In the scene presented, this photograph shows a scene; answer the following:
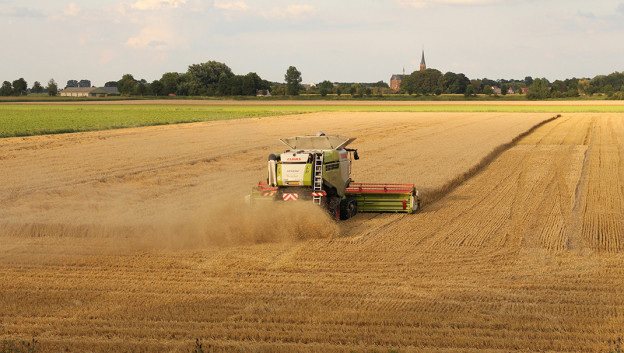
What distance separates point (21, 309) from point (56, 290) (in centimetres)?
90

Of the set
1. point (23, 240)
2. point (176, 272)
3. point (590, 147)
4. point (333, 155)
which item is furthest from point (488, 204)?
point (590, 147)

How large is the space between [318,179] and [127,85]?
160 meters

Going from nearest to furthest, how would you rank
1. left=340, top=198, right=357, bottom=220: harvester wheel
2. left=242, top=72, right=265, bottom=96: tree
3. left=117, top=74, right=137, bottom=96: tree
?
left=340, top=198, right=357, bottom=220: harvester wheel
left=242, top=72, right=265, bottom=96: tree
left=117, top=74, right=137, bottom=96: tree

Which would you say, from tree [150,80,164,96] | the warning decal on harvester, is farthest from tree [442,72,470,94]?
the warning decal on harvester

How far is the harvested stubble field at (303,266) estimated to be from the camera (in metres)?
8.07

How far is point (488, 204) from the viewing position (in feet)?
57.3

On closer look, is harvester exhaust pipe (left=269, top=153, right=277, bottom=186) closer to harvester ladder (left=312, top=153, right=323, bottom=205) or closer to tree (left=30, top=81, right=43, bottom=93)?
harvester ladder (left=312, top=153, right=323, bottom=205)

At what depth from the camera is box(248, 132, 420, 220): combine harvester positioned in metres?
13.8

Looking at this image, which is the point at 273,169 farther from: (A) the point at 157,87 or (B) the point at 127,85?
(B) the point at 127,85

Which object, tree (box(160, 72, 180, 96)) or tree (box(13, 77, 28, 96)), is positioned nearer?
tree (box(160, 72, 180, 96))

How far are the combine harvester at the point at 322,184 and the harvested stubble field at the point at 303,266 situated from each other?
388 millimetres

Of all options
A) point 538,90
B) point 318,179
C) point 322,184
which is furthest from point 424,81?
point 318,179

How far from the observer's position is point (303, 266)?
11.1 metres

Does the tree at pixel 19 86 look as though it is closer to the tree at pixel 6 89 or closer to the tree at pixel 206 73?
the tree at pixel 6 89
